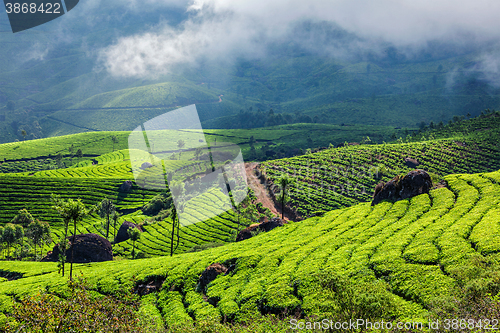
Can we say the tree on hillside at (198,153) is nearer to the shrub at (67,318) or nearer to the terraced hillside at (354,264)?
the terraced hillside at (354,264)

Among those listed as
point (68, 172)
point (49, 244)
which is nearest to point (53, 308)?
point (49, 244)

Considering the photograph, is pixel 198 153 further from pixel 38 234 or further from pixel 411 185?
pixel 411 185

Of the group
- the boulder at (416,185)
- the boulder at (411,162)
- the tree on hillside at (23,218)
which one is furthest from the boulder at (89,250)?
the boulder at (411,162)

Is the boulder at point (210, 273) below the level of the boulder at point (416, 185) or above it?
below

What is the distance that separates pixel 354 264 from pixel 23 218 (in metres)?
119

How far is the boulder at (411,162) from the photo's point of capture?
400ft

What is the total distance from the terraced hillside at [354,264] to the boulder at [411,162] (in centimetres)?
7609

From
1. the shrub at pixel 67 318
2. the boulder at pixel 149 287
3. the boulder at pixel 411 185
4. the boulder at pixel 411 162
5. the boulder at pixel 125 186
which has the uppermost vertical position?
the shrub at pixel 67 318

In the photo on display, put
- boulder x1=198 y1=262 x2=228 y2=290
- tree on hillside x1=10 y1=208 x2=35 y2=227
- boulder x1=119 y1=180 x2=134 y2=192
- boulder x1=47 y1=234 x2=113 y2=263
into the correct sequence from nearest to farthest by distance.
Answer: boulder x1=198 y1=262 x2=228 y2=290, boulder x1=47 y1=234 x2=113 y2=263, tree on hillside x1=10 y1=208 x2=35 y2=227, boulder x1=119 y1=180 x2=134 y2=192

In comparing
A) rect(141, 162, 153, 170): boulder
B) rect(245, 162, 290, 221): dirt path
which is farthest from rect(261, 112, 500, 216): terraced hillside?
rect(141, 162, 153, 170): boulder

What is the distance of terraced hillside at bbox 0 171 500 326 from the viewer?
2530cm

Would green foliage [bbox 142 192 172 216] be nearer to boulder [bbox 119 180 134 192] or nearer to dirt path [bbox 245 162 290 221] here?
boulder [bbox 119 180 134 192]

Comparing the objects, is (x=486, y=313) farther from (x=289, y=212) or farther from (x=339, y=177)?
(x=339, y=177)

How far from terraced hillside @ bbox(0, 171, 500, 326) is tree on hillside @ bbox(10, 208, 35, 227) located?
7292cm
